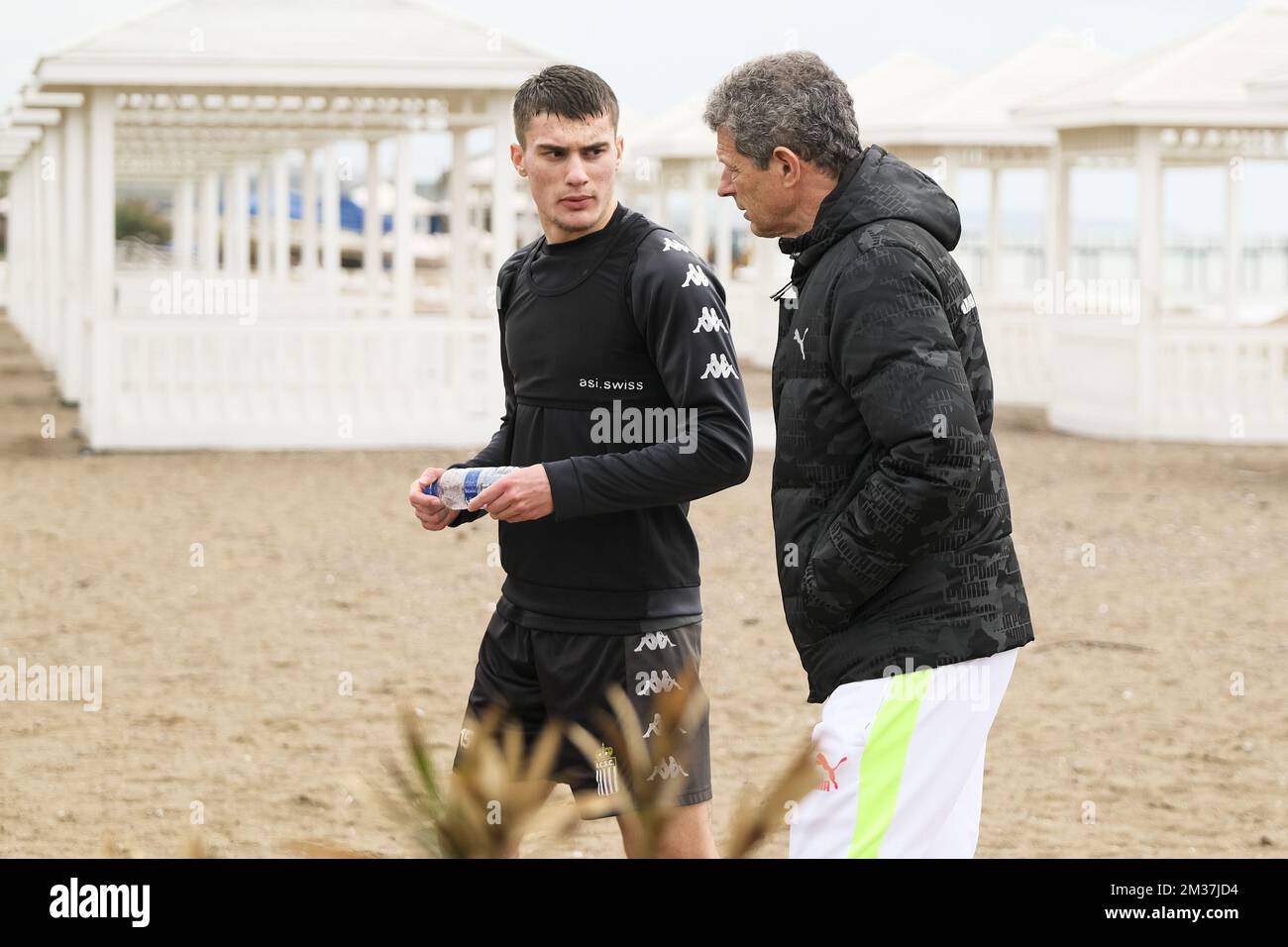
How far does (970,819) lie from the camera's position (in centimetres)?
279

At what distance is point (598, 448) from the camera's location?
317 cm

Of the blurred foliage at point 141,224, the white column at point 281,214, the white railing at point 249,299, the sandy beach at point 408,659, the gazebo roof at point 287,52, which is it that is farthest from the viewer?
the blurred foliage at point 141,224

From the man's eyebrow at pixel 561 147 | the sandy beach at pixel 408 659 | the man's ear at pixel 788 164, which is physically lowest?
the sandy beach at pixel 408 659

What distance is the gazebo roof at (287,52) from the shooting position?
14.5 metres

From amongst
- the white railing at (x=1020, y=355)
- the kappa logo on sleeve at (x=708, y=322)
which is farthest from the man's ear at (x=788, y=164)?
the white railing at (x=1020, y=355)

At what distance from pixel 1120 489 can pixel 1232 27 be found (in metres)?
7.08

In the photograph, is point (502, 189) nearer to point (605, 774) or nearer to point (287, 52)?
point (287, 52)

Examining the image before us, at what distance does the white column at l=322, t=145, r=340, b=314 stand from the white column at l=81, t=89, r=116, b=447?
8.07 m

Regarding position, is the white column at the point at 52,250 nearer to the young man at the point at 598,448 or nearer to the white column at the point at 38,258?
the white column at the point at 38,258

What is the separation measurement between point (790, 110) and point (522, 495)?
2.57ft

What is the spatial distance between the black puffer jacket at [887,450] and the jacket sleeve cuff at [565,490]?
399 mm

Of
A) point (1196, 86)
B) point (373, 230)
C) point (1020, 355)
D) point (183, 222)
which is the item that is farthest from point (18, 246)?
point (1196, 86)

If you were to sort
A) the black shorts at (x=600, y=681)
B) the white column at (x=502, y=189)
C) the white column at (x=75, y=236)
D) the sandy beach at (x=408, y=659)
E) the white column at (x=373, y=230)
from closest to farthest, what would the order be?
the black shorts at (x=600, y=681), the sandy beach at (x=408, y=659), the white column at (x=502, y=189), the white column at (x=75, y=236), the white column at (x=373, y=230)
